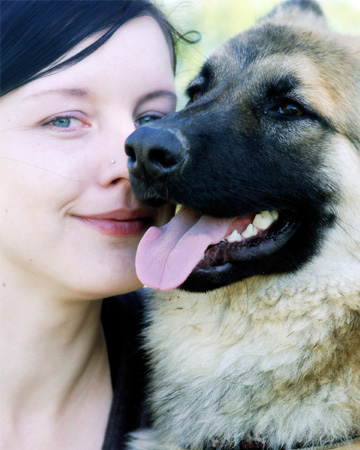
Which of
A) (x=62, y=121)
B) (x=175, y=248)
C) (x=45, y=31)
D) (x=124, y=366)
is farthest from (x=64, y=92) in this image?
(x=124, y=366)

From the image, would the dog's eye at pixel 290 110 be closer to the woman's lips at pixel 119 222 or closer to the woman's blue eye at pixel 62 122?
the woman's lips at pixel 119 222

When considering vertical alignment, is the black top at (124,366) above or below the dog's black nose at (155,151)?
below

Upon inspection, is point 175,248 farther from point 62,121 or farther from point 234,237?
point 62,121

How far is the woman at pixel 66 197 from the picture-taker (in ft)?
7.07

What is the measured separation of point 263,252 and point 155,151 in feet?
1.96

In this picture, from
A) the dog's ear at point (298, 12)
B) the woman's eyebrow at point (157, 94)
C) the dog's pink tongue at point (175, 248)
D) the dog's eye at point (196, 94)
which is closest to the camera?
the dog's pink tongue at point (175, 248)

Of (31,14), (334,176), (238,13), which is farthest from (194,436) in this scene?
(238,13)

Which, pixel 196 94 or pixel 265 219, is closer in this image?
pixel 265 219

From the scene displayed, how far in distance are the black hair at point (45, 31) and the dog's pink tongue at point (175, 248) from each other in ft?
2.59

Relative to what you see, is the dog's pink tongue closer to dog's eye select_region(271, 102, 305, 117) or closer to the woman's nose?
the woman's nose

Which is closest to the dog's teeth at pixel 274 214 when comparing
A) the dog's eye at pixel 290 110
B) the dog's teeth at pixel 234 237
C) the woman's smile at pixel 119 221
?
the dog's teeth at pixel 234 237

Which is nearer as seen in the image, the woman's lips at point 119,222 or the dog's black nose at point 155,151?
the dog's black nose at point 155,151

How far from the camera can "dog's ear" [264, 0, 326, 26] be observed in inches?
124

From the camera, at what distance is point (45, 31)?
2.20 metres
